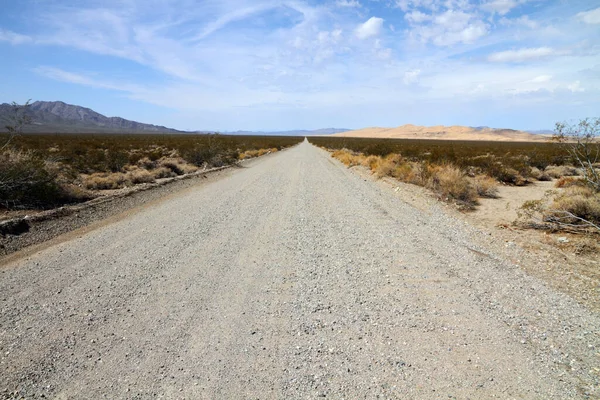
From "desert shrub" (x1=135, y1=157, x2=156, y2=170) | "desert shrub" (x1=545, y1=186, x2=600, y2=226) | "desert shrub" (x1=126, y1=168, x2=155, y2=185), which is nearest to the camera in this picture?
"desert shrub" (x1=545, y1=186, x2=600, y2=226)

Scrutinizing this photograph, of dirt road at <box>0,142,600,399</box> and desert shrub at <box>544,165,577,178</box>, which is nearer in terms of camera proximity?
dirt road at <box>0,142,600,399</box>

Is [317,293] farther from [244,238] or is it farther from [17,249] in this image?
[17,249]

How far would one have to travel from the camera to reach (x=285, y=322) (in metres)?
3.89

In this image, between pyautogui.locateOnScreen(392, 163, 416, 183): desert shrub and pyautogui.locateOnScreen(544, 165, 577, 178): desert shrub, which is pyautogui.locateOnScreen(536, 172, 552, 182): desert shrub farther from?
pyautogui.locateOnScreen(392, 163, 416, 183): desert shrub

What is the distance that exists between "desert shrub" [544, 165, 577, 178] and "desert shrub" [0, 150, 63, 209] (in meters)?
26.4

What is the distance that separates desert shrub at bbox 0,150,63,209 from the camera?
9.31 m

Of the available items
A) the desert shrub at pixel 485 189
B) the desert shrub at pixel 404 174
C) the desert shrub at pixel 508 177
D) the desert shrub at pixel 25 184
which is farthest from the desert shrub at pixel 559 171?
the desert shrub at pixel 25 184

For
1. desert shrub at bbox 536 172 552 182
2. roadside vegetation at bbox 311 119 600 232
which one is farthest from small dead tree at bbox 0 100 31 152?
desert shrub at bbox 536 172 552 182

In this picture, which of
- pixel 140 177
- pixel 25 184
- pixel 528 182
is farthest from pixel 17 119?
pixel 528 182

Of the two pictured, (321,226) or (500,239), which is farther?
(321,226)

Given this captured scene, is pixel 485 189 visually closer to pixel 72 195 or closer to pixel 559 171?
pixel 559 171

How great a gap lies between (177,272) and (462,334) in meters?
4.11

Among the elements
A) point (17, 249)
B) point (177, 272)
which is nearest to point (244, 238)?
point (177, 272)

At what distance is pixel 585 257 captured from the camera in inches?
244
